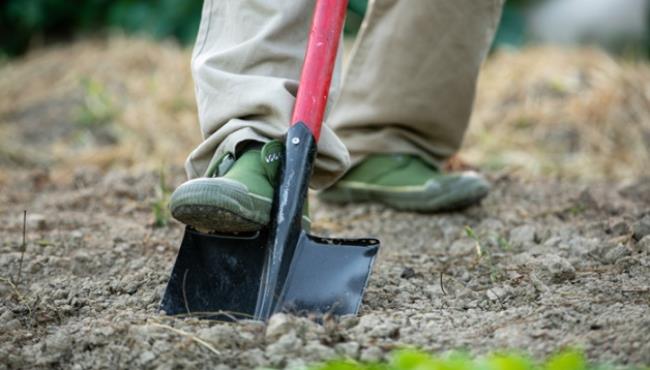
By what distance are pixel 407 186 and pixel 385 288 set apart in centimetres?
79

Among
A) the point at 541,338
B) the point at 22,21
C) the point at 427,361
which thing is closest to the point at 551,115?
the point at 541,338

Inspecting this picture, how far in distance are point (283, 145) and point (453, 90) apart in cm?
92

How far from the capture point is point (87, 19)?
6.52 metres

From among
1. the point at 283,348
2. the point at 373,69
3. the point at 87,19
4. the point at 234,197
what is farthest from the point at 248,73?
the point at 87,19

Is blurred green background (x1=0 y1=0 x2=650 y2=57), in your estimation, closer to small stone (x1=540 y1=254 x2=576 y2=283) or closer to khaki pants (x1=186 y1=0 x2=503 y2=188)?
khaki pants (x1=186 y1=0 x2=503 y2=188)

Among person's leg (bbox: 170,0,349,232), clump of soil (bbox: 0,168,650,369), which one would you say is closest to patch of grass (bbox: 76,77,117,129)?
clump of soil (bbox: 0,168,650,369)

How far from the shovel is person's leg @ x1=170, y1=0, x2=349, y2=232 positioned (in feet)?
0.16

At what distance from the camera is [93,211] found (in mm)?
2660

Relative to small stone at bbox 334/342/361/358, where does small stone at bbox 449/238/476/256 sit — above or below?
below

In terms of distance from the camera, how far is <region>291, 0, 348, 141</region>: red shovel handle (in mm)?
1749

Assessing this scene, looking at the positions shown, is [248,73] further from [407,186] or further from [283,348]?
[407,186]

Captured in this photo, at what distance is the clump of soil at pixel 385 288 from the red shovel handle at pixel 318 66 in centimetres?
38

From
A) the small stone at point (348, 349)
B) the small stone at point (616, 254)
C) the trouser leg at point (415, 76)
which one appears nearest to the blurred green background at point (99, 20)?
the trouser leg at point (415, 76)

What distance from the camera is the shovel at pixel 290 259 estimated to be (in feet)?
5.36
